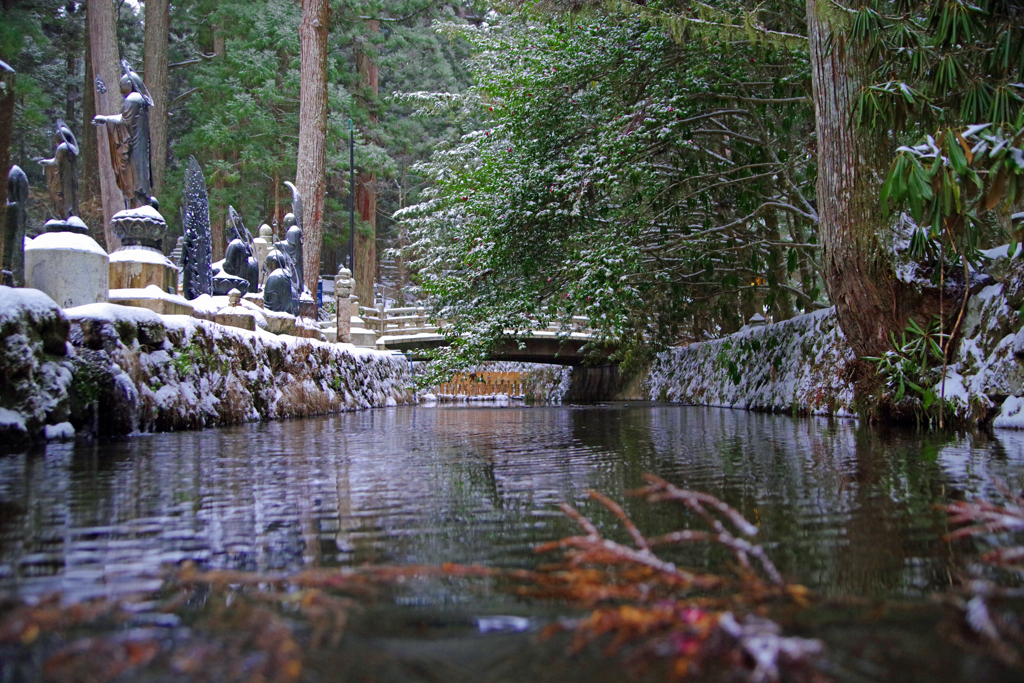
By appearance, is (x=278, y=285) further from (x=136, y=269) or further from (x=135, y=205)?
(x=136, y=269)

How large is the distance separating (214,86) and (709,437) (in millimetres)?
22505

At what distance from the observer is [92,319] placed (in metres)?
6.08

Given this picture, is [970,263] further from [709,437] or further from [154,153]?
[154,153]

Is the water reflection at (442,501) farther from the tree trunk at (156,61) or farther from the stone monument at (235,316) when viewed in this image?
the tree trunk at (156,61)

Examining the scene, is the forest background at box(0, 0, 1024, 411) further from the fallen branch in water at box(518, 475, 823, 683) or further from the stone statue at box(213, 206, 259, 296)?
the fallen branch in water at box(518, 475, 823, 683)

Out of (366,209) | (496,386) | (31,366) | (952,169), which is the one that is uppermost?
(366,209)

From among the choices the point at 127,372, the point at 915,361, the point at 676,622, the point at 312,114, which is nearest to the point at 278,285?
the point at 312,114

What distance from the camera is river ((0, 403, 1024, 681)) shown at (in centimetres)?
144

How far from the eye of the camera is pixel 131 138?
9.34 metres

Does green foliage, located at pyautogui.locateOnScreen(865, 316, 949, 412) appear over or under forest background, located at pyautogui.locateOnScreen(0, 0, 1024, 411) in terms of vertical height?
under

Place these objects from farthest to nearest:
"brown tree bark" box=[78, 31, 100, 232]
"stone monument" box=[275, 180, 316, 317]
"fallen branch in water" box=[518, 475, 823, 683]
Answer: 1. "brown tree bark" box=[78, 31, 100, 232]
2. "stone monument" box=[275, 180, 316, 317]
3. "fallen branch in water" box=[518, 475, 823, 683]

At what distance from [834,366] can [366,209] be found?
21.5 metres

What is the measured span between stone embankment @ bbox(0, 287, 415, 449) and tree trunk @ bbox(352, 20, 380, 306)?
1589 centimetres

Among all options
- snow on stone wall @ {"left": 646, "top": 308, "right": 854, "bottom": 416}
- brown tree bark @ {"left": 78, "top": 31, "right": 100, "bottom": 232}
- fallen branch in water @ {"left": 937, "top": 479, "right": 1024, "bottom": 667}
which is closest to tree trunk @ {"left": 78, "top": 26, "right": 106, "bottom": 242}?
brown tree bark @ {"left": 78, "top": 31, "right": 100, "bottom": 232}
